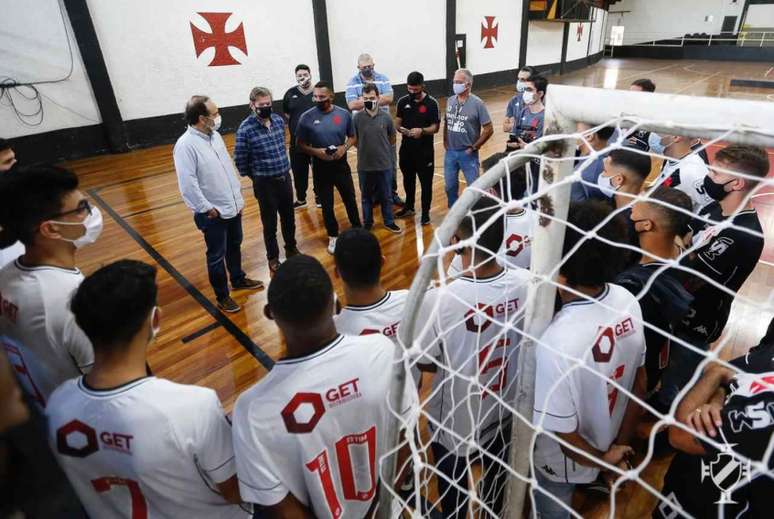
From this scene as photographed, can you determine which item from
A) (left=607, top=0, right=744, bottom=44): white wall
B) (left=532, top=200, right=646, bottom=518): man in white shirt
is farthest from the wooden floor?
(left=607, top=0, right=744, bottom=44): white wall

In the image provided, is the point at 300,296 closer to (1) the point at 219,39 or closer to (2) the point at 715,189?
(2) the point at 715,189

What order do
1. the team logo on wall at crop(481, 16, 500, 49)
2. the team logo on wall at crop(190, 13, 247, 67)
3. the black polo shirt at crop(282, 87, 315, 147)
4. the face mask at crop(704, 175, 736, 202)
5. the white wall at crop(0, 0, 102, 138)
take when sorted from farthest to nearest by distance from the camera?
the team logo on wall at crop(481, 16, 500, 49) → the team logo on wall at crop(190, 13, 247, 67) → the white wall at crop(0, 0, 102, 138) → the black polo shirt at crop(282, 87, 315, 147) → the face mask at crop(704, 175, 736, 202)

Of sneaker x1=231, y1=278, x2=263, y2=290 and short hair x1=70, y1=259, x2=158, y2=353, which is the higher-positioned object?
short hair x1=70, y1=259, x2=158, y2=353

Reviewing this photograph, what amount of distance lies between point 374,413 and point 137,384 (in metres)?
0.60

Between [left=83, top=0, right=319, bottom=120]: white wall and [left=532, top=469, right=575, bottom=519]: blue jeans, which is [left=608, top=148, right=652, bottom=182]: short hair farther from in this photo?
[left=83, top=0, right=319, bottom=120]: white wall

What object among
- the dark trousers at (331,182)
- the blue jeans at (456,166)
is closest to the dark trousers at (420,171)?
the blue jeans at (456,166)

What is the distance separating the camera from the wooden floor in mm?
2852

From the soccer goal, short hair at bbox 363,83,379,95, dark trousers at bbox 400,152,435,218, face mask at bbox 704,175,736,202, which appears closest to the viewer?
the soccer goal

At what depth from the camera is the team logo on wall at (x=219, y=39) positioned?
800cm

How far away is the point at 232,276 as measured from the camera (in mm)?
3605

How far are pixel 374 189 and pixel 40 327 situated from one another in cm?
338

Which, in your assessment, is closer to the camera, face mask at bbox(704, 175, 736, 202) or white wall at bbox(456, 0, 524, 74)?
face mask at bbox(704, 175, 736, 202)

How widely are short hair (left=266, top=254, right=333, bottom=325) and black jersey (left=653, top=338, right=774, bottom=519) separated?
962mm

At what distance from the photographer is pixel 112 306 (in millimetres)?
1066
